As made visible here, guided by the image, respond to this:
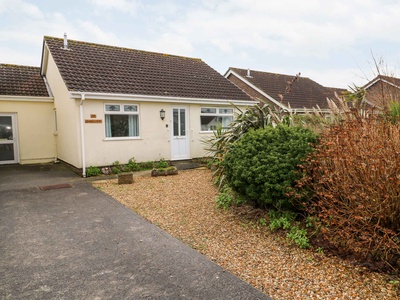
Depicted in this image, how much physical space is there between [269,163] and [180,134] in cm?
776

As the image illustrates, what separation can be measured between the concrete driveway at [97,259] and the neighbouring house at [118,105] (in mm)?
4170

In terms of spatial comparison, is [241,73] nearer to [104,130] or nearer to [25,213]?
[104,130]

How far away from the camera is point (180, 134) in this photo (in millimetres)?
11969

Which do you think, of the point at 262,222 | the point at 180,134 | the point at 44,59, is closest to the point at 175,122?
the point at 180,134

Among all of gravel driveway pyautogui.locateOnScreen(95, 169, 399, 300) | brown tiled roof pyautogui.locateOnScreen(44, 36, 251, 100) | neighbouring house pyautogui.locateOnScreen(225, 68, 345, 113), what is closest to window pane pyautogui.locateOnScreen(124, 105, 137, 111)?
brown tiled roof pyautogui.locateOnScreen(44, 36, 251, 100)

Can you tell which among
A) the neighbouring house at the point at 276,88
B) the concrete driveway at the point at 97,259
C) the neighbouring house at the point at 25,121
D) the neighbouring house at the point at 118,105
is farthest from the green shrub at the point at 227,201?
the neighbouring house at the point at 276,88

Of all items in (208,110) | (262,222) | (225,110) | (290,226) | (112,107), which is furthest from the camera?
(225,110)

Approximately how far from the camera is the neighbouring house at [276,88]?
64.4 ft

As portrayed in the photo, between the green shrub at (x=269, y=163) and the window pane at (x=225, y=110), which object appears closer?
the green shrub at (x=269, y=163)

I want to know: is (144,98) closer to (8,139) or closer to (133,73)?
(133,73)

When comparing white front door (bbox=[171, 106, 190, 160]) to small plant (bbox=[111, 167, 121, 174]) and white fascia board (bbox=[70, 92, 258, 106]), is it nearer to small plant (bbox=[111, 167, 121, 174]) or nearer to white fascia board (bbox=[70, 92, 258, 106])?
white fascia board (bbox=[70, 92, 258, 106])

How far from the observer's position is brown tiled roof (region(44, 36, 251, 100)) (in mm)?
10562

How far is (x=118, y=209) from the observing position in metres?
5.98

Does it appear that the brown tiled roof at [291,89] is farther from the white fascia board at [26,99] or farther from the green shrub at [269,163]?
the green shrub at [269,163]
